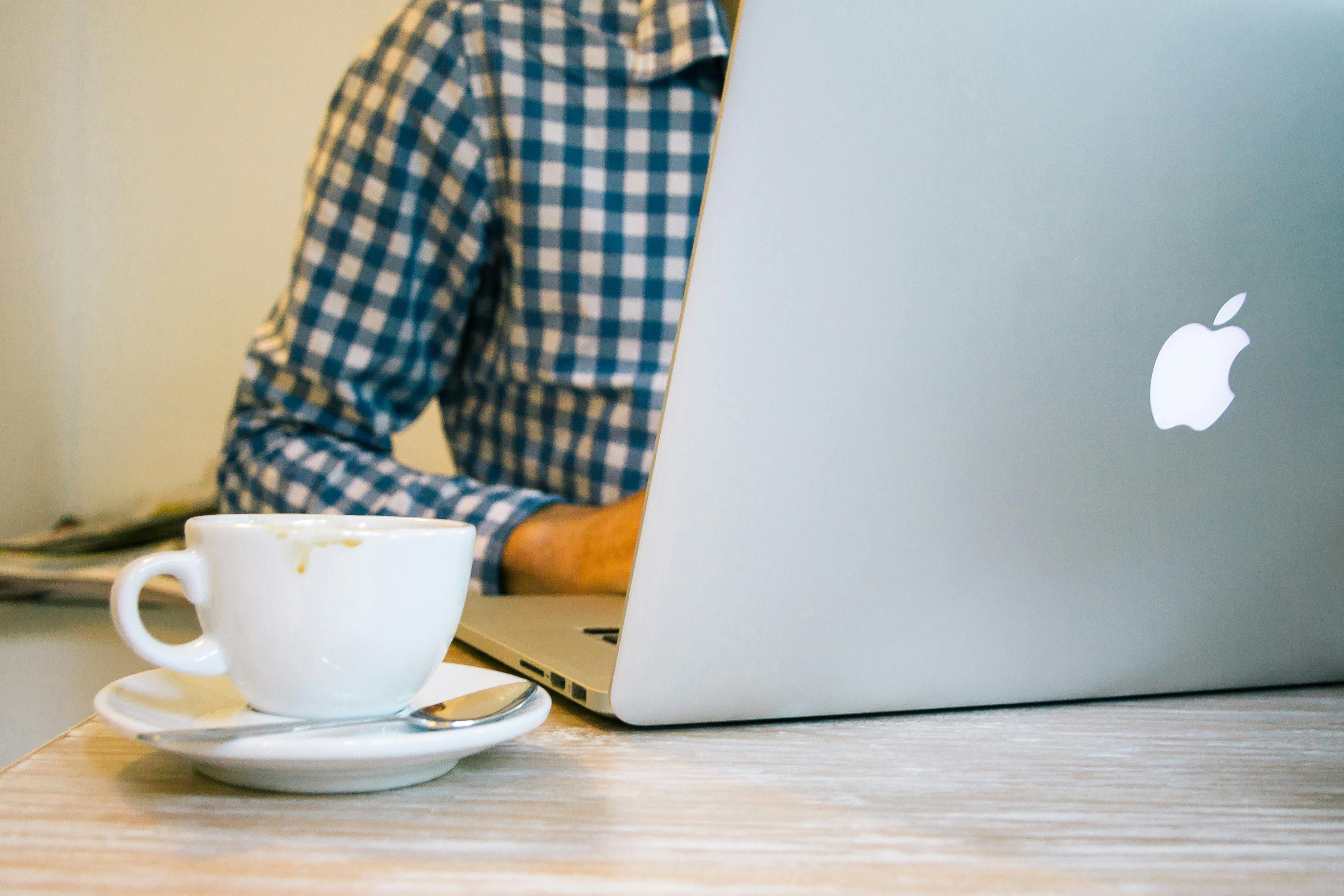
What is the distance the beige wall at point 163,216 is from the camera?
1.58m

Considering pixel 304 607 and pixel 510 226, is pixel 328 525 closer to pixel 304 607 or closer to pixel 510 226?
pixel 304 607

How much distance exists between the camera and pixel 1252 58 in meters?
0.39

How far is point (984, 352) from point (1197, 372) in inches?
4.5

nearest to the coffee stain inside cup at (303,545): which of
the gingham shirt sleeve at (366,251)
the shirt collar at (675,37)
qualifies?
the gingham shirt sleeve at (366,251)

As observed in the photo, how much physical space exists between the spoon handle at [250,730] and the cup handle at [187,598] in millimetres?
25

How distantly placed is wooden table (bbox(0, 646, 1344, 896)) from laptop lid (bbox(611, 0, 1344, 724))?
0.04 metres

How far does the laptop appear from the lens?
1.07 ft

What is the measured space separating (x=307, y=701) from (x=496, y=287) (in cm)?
84

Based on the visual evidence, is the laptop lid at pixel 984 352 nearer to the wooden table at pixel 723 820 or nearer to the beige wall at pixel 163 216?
the wooden table at pixel 723 820

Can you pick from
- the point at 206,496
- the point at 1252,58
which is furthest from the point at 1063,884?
the point at 206,496

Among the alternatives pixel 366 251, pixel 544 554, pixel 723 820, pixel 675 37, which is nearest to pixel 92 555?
pixel 366 251

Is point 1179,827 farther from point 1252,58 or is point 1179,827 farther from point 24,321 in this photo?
point 24,321

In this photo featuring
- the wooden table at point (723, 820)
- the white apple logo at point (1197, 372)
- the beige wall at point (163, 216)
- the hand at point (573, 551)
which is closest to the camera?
the wooden table at point (723, 820)

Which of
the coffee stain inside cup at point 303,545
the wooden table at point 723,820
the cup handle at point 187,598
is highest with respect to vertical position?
the coffee stain inside cup at point 303,545
